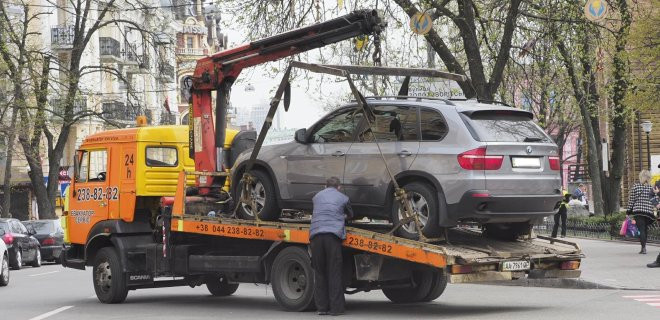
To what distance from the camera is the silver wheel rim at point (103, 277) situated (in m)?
17.6

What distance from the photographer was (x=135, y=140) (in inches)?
688

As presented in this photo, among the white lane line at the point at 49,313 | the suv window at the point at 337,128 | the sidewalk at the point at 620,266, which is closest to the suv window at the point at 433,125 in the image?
the suv window at the point at 337,128

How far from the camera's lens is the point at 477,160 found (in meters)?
13.2

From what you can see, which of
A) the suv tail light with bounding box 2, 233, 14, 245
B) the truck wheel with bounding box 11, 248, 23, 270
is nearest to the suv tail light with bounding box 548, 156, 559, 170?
the suv tail light with bounding box 2, 233, 14, 245

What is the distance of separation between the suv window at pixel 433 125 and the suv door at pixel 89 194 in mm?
5971

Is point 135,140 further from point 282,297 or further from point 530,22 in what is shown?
point 530,22

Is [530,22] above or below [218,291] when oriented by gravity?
above

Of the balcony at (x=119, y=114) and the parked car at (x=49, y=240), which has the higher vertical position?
the balcony at (x=119, y=114)

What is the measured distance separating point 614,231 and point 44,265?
17481 mm

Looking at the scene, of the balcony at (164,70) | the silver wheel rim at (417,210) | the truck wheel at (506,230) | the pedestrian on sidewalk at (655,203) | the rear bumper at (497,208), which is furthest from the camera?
the balcony at (164,70)

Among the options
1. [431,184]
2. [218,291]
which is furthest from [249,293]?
[431,184]

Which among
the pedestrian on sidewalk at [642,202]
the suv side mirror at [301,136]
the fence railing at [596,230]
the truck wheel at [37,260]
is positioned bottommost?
the truck wheel at [37,260]

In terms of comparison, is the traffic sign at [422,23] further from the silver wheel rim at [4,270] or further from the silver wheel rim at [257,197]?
the silver wheel rim at [4,270]

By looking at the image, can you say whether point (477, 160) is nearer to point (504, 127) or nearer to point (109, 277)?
point (504, 127)
